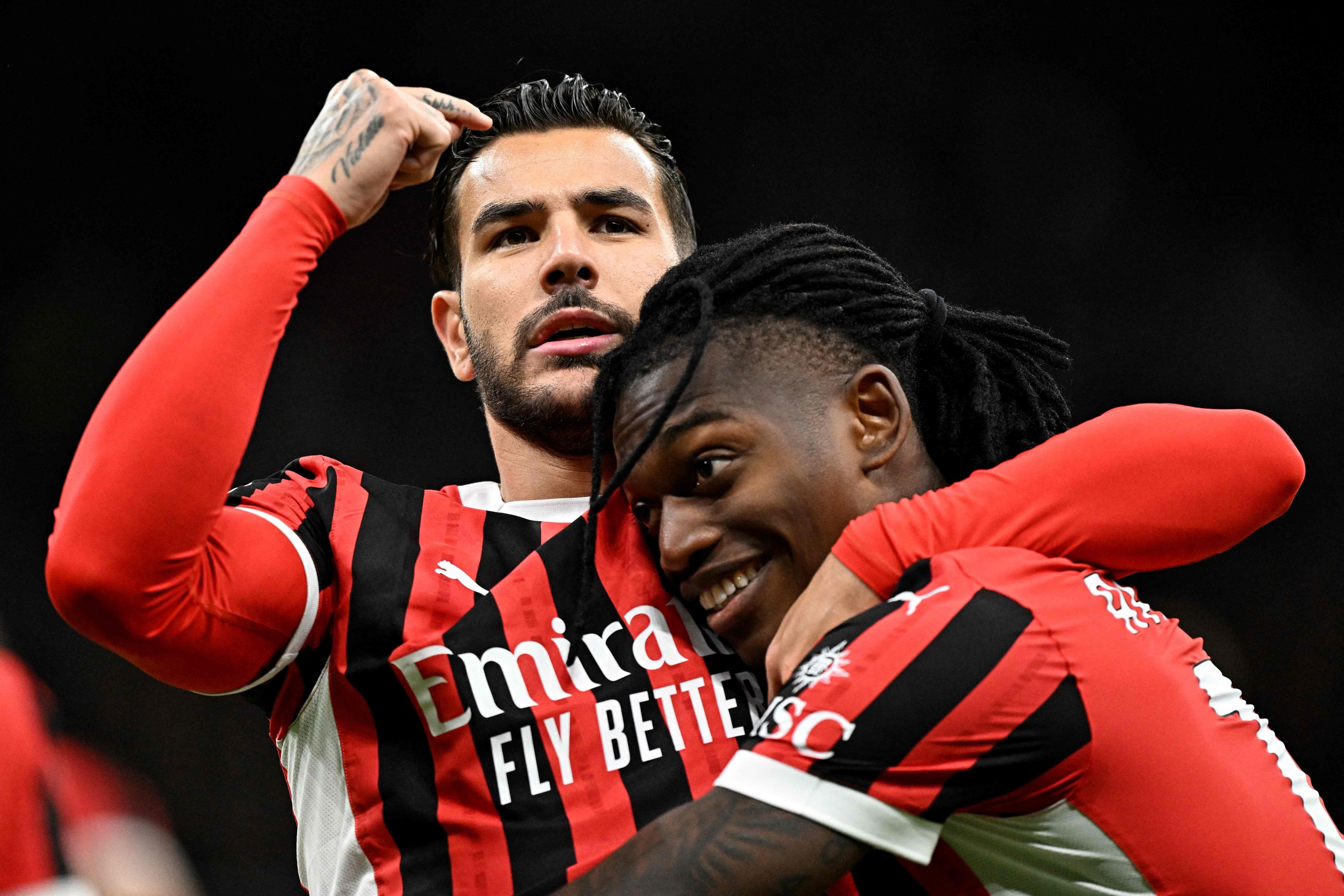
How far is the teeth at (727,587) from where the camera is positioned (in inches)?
57.4

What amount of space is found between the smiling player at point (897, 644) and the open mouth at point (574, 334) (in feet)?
0.82

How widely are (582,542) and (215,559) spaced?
498mm

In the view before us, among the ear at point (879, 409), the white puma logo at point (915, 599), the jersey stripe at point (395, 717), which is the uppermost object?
the ear at point (879, 409)

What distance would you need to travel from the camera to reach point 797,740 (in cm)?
108

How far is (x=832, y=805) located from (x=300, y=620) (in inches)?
30.4

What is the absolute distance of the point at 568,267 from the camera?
1.92 meters

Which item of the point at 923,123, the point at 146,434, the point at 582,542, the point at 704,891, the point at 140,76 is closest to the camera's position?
the point at 704,891

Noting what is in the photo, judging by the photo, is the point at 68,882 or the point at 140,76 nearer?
the point at 68,882

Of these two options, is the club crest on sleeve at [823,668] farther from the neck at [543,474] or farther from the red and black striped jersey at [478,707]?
the neck at [543,474]

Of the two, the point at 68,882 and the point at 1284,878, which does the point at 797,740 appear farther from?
the point at 68,882

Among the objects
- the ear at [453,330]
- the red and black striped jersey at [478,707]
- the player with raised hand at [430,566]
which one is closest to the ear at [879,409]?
the player with raised hand at [430,566]

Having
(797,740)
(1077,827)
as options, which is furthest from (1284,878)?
(797,740)

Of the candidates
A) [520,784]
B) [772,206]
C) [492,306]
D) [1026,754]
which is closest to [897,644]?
[1026,754]

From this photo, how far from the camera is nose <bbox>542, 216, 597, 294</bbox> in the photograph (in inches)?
75.6
